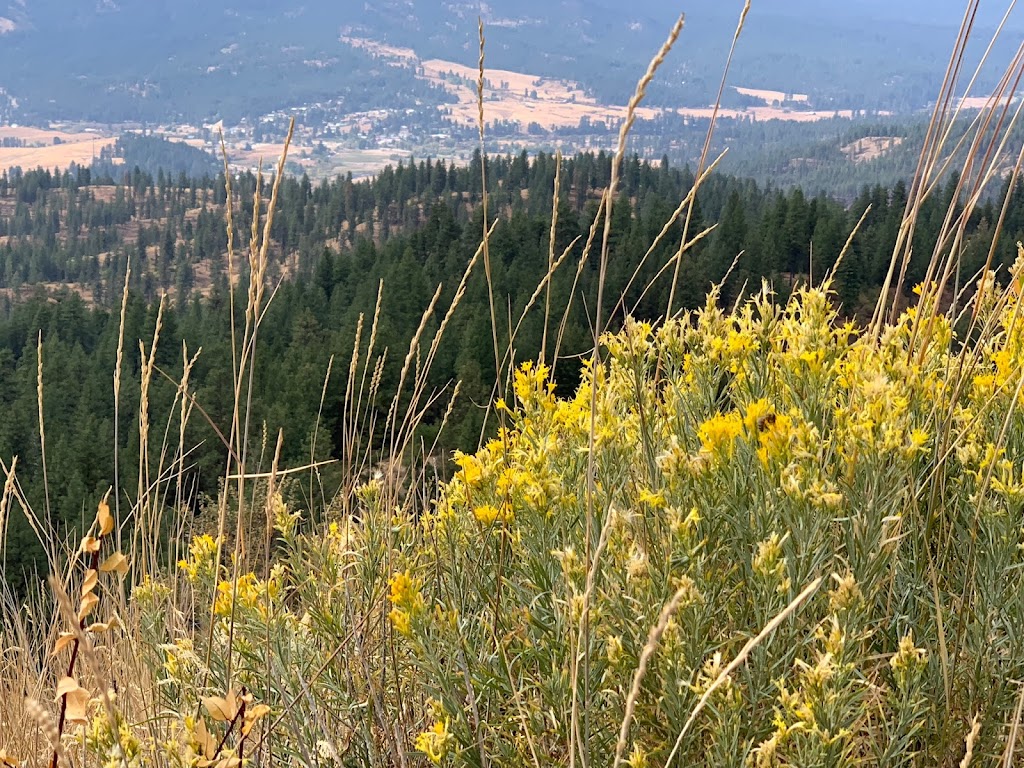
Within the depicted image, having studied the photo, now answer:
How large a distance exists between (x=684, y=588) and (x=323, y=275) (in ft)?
218

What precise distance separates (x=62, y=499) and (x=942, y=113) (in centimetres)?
3861

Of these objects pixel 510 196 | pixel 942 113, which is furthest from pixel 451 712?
pixel 510 196

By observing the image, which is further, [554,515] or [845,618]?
[554,515]

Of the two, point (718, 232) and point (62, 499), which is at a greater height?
point (718, 232)

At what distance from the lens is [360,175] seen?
173 meters

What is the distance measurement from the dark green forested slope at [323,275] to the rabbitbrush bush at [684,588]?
1.69 feet

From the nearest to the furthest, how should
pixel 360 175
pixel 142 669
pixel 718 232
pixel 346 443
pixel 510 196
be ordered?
pixel 142 669 → pixel 346 443 → pixel 718 232 → pixel 510 196 → pixel 360 175

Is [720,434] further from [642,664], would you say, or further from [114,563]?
[114,563]

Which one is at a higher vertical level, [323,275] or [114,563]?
[114,563]

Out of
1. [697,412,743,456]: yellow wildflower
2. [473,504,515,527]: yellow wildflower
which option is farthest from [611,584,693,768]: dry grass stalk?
[473,504,515,527]: yellow wildflower

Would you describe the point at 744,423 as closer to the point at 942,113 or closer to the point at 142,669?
the point at 942,113

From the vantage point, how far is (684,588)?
0.96 meters

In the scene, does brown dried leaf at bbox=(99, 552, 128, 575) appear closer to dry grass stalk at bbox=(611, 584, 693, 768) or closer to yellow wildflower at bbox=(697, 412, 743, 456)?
dry grass stalk at bbox=(611, 584, 693, 768)

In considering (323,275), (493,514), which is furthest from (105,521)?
(323,275)
